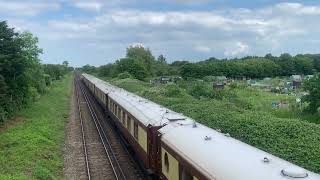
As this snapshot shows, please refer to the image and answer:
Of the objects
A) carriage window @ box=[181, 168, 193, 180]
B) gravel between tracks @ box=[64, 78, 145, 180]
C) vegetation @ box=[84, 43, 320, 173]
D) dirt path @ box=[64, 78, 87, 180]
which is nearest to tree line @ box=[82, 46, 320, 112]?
vegetation @ box=[84, 43, 320, 173]

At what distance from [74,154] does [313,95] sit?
74.4ft

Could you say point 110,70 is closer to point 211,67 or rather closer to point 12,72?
point 211,67

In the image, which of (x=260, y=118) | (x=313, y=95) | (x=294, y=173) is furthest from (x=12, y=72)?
(x=294, y=173)

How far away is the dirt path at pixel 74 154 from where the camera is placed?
22.3 metres

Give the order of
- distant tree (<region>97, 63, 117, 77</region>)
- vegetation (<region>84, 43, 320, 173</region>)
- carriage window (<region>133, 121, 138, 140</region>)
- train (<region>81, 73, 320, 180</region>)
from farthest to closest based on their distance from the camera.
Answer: distant tree (<region>97, 63, 117, 77</region>), carriage window (<region>133, 121, 138, 140</region>), vegetation (<region>84, 43, 320, 173</region>), train (<region>81, 73, 320, 180</region>)

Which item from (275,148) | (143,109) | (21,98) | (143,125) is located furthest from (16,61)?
(275,148)

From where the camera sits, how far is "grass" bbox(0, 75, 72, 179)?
2176 centimetres

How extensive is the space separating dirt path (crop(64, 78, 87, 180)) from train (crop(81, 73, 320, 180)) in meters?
3.28

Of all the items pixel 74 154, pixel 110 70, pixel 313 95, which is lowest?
pixel 74 154

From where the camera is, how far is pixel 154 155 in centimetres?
1681

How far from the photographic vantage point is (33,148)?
2698 centimetres

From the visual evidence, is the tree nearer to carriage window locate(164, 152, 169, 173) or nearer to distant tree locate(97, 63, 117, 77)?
carriage window locate(164, 152, 169, 173)

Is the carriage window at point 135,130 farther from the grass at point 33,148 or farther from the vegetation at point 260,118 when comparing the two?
the vegetation at point 260,118

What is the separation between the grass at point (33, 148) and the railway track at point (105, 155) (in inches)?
61.4
